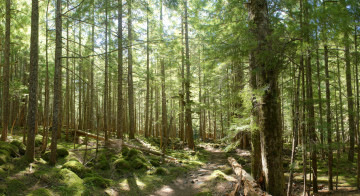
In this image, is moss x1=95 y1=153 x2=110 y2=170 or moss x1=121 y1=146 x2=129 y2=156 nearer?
moss x1=95 y1=153 x2=110 y2=170

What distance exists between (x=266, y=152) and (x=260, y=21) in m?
3.58

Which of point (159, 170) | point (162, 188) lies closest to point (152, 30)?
point (159, 170)

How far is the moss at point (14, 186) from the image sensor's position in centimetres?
496

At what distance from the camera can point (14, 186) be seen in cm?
521

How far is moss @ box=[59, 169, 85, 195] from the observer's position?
18.0 ft

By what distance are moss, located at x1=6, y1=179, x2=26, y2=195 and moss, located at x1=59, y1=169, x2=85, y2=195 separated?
93 centimetres

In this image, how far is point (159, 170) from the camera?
30.4 feet

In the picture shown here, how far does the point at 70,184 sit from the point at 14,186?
130 cm

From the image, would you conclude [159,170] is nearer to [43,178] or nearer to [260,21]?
[43,178]

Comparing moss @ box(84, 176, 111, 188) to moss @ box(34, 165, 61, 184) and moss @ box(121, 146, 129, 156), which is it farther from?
moss @ box(121, 146, 129, 156)

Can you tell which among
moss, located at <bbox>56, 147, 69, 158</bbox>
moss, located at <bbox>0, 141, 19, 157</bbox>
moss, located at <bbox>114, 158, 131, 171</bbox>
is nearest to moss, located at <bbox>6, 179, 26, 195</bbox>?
moss, located at <bbox>0, 141, 19, 157</bbox>

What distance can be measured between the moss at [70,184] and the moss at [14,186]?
93cm

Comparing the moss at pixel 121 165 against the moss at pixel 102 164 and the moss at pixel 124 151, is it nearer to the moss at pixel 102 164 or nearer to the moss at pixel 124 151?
the moss at pixel 102 164

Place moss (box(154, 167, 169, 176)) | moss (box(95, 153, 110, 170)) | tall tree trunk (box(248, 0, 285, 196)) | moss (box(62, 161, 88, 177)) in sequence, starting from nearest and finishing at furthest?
tall tree trunk (box(248, 0, 285, 196)) < moss (box(62, 161, 88, 177)) < moss (box(95, 153, 110, 170)) < moss (box(154, 167, 169, 176))
